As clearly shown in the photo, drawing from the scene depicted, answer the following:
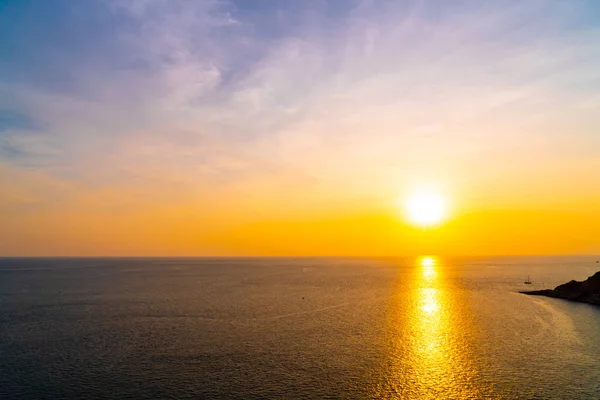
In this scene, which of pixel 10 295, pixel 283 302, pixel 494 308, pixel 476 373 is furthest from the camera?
pixel 10 295

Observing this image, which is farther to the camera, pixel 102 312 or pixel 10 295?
pixel 10 295

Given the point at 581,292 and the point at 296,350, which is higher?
the point at 581,292

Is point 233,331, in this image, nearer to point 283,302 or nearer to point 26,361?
point 26,361

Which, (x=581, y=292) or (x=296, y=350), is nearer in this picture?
(x=296, y=350)

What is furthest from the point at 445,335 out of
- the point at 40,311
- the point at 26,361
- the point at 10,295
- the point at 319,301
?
the point at 10,295

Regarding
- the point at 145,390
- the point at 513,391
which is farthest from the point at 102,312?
the point at 513,391

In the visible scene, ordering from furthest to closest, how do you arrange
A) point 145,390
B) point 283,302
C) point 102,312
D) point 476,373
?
point 283,302 < point 102,312 < point 476,373 < point 145,390

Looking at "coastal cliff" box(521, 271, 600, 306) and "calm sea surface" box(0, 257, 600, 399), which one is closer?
"calm sea surface" box(0, 257, 600, 399)

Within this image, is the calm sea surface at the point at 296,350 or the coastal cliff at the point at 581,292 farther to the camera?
the coastal cliff at the point at 581,292

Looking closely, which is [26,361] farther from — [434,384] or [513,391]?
[513,391]
